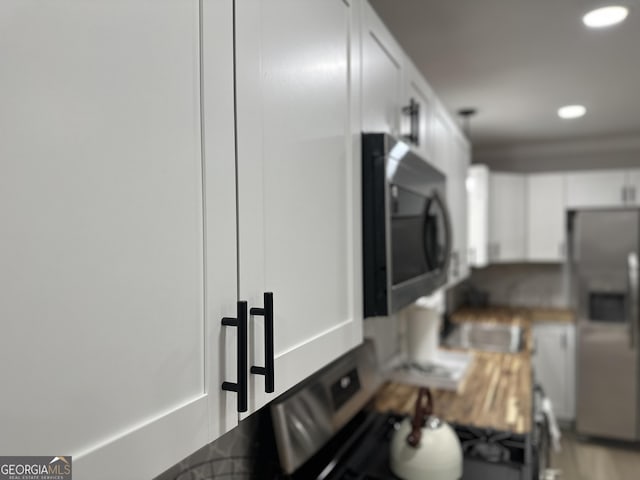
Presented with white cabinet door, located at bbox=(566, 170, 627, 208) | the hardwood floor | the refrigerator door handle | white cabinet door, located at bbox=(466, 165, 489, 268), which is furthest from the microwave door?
white cabinet door, located at bbox=(566, 170, 627, 208)

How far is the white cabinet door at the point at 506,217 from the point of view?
12.5 ft

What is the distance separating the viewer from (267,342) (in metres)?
0.61

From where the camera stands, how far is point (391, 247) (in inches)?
41.8

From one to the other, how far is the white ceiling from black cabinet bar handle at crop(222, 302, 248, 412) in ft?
4.66

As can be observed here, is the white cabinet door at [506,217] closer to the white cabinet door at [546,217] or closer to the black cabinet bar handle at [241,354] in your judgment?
the white cabinet door at [546,217]

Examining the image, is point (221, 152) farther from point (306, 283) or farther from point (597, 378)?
point (597, 378)

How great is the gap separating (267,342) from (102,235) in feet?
0.86

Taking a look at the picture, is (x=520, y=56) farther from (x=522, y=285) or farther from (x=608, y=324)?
(x=522, y=285)

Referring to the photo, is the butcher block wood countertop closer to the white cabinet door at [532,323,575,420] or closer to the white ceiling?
the white cabinet door at [532,323,575,420]

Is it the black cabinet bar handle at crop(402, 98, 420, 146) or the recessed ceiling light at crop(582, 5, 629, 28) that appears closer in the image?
the black cabinet bar handle at crop(402, 98, 420, 146)

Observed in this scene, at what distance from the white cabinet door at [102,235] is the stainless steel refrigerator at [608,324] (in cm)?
369

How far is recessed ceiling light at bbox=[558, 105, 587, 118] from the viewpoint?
2918mm

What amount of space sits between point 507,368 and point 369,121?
192cm

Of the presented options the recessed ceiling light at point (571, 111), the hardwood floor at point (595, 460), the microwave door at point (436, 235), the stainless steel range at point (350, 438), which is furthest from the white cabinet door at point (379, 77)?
the hardwood floor at point (595, 460)
